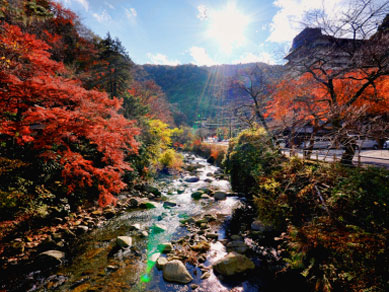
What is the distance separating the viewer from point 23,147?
218 inches

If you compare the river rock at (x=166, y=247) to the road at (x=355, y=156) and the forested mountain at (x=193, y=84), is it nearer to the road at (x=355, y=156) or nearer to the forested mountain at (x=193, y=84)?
the road at (x=355, y=156)

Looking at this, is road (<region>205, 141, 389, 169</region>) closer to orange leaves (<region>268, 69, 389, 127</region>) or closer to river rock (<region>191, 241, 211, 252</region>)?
orange leaves (<region>268, 69, 389, 127</region>)

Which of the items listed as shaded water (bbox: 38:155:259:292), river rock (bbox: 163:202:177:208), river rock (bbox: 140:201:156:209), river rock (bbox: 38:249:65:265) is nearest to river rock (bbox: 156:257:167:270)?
shaded water (bbox: 38:155:259:292)

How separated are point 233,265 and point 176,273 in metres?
1.52

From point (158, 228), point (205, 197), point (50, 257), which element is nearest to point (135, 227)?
point (158, 228)

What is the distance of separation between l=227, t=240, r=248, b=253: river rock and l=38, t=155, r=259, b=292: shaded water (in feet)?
0.78

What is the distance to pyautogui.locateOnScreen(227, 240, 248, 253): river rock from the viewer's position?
537cm

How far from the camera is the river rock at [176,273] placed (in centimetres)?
418

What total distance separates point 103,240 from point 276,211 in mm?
5860

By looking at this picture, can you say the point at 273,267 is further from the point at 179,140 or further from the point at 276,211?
the point at 179,140

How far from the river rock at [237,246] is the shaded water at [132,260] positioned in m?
0.24

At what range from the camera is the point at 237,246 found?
217 inches

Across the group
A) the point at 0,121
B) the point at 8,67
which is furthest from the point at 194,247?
the point at 8,67

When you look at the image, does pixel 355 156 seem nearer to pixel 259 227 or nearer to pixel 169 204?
pixel 259 227
